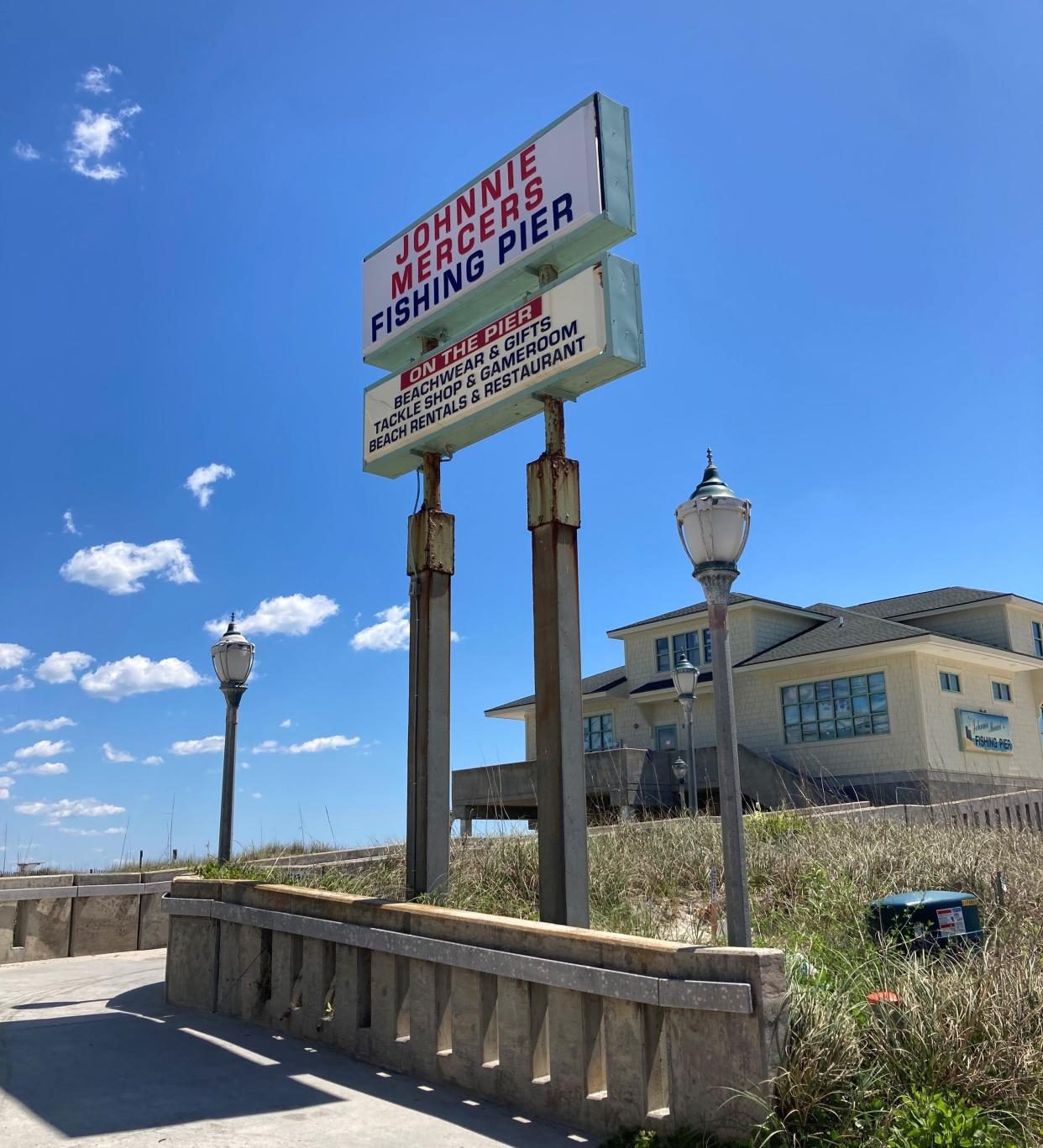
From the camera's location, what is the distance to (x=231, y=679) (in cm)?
1106

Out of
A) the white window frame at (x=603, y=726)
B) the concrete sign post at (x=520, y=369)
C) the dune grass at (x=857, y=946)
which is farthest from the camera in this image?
the white window frame at (x=603, y=726)

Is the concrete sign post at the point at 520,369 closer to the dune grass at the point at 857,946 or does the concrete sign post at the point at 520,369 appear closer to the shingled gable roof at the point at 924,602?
the dune grass at the point at 857,946

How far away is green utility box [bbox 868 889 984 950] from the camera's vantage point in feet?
21.6

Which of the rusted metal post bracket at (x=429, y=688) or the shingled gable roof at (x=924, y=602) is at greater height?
the shingled gable roof at (x=924, y=602)

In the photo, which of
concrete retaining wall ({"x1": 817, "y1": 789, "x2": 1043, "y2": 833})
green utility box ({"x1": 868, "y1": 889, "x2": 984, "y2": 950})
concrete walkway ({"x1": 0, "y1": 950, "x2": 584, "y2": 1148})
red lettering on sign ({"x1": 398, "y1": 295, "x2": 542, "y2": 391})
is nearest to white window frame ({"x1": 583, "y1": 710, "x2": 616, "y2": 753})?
concrete retaining wall ({"x1": 817, "y1": 789, "x2": 1043, "y2": 833})

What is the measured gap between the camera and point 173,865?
51.2 feet

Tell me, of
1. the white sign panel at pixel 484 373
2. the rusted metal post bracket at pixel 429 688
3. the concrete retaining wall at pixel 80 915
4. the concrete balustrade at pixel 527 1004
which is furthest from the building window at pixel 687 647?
the concrete balustrade at pixel 527 1004

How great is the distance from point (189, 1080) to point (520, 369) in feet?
18.5

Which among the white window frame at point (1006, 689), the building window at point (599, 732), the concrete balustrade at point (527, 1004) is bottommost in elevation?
the concrete balustrade at point (527, 1004)

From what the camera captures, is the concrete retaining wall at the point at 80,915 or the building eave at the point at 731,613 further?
the building eave at the point at 731,613

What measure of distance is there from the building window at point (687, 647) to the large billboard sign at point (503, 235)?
2121cm

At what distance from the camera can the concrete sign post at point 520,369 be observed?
7.62 metres

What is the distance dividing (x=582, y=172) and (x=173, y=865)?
39.8ft

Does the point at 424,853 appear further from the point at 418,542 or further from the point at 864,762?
the point at 864,762
